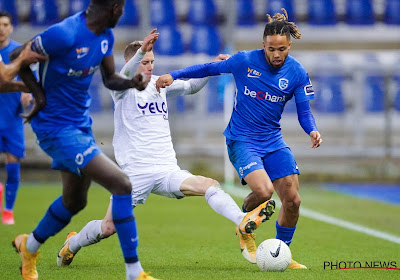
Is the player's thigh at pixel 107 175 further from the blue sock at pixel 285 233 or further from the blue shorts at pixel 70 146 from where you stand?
the blue sock at pixel 285 233

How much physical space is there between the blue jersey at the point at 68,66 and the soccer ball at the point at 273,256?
1833mm

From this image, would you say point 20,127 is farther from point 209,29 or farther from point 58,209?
point 209,29

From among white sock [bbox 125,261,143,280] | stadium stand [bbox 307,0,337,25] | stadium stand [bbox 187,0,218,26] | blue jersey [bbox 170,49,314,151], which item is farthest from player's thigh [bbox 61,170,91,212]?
stadium stand [bbox 307,0,337,25]

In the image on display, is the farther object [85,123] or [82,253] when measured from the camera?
[82,253]

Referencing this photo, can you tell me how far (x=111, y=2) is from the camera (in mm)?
5473

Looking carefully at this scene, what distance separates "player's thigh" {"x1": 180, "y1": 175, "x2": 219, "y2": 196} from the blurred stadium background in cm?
1087

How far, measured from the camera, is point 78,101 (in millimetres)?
5656

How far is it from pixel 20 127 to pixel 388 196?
25.8ft

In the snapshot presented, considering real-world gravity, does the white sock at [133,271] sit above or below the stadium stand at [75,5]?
above

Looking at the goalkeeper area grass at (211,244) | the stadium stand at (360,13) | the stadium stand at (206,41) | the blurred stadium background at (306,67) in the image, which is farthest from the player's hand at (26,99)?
the stadium stand at (360,13)

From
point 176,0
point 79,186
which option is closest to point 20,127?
point 79,186

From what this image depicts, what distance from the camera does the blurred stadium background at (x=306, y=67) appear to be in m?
18.4

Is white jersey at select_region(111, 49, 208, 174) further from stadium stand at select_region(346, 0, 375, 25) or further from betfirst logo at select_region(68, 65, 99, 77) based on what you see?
stadium stand at select_region(346, 0, 375, 25)

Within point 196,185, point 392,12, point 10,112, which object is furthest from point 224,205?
point 392,12
